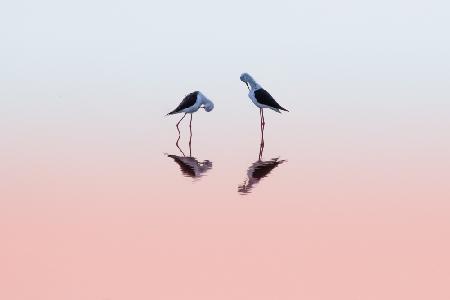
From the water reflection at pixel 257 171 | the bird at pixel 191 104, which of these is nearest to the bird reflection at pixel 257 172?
the water reflection at pixel 257 171

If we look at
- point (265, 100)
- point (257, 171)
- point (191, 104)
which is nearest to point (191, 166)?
point (257, 171)

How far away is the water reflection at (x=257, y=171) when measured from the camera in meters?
14.4

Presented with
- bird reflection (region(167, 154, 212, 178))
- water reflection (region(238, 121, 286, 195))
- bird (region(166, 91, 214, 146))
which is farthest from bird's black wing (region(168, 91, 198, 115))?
water reflection (region(238, 121, 286, 195))

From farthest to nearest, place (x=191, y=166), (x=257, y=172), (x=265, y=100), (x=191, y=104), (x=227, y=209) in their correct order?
(x=265, y=100) → (x=191, y=104) → (x=191, y=166) → (x=257, y=172) → (x=227, y=209)

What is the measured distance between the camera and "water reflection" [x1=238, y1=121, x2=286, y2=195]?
1439cm

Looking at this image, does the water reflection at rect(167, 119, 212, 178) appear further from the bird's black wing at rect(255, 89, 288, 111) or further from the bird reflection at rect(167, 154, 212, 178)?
the bird's black wing at rect(255, 89, 288, 111)

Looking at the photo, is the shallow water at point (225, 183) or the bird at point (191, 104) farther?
the bird at point (191, 104)

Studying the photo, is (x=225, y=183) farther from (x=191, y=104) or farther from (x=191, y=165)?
(x=191, y=104)

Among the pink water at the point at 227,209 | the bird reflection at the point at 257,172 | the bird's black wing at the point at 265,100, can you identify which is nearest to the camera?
the pink water at the point at 227,209

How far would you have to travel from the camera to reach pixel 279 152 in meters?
17.1

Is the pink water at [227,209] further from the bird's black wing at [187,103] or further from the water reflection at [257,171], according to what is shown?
the bird's black wing at [187,103]

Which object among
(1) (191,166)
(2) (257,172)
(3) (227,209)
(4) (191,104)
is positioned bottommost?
(3) (227,209)

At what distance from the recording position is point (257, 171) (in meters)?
15.6

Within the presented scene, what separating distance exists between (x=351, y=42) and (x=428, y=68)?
29.6 ft
